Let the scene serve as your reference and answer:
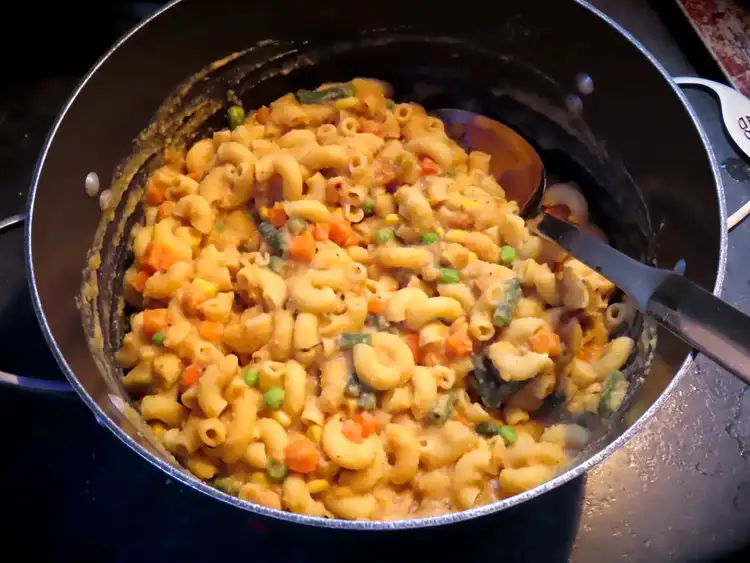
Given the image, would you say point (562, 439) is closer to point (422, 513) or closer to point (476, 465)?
point (476, 465)

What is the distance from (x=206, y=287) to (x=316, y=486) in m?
0.44

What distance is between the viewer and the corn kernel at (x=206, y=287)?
1.35 metres

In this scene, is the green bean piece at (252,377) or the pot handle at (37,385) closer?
the pot handle at (37,385)

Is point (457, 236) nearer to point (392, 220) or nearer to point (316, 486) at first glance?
point (392, 220)

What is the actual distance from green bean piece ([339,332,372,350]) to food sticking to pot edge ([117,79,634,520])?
0.01 m

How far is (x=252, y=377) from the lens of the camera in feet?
4.22

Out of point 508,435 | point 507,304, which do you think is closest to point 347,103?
point 507,304

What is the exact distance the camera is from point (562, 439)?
49.3 inches

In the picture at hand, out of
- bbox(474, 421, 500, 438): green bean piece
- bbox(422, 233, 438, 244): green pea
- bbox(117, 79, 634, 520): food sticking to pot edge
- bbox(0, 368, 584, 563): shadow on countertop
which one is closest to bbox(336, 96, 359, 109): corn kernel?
bbox(117, 79, 634, 520): food sticking to pot edge

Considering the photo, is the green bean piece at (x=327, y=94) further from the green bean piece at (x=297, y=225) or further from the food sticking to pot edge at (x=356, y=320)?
the green bean piece at (x=297, y=225)

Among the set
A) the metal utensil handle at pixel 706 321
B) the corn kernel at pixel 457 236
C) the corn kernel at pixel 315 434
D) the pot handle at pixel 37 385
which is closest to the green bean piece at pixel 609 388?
the metal utensil handle at pixel 706 321

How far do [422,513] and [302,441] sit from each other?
0.25 metres

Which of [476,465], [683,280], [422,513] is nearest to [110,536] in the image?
[422,513]

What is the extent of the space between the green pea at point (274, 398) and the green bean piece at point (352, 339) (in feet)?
0.47
